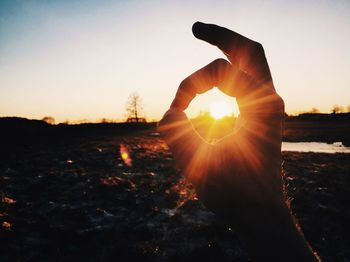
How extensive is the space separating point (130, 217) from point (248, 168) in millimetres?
7720

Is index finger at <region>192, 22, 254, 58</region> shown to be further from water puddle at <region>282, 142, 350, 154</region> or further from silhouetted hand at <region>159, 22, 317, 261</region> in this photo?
water puddle at <region>282, 142, 350, 154</region>

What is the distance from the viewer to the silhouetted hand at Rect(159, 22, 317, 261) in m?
0.80

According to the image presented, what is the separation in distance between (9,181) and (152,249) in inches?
349

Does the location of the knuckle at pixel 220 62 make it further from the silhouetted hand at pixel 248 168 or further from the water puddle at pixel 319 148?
the water puddle at pixel 319 148

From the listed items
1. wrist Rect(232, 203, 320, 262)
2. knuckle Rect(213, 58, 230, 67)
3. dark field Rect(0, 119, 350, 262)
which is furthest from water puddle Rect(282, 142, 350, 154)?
knuckle Rect(213, 58, 230, 67)

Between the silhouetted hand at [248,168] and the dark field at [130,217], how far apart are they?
358cm

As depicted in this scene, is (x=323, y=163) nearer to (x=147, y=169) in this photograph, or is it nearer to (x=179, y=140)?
(x=147, y=169)

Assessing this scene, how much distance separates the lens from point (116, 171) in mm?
13992

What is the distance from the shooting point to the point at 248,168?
2.67ft

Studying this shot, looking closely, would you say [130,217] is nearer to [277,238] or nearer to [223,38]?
[277,238]

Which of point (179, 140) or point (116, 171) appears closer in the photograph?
point (179, 140)

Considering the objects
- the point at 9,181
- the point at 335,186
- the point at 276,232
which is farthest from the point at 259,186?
the point at 9,181

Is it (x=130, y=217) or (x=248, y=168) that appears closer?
(x=248, y=168)

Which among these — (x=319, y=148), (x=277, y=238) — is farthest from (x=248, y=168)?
(x=319, y=148)
